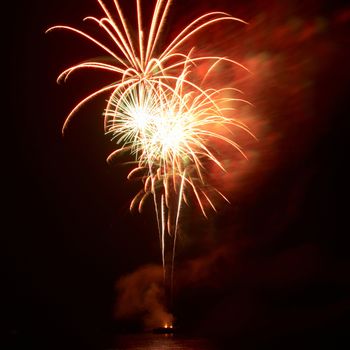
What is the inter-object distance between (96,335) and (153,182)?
16625 mm

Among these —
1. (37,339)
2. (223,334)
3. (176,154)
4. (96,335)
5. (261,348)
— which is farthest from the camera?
(96,335)

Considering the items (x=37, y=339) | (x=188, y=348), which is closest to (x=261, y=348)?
(x=188, y=348)

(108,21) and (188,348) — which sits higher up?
(108,21)

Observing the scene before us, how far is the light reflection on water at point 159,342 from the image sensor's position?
75.5 ft

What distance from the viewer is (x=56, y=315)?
88.5ft

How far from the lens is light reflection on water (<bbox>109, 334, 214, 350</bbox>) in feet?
75.5

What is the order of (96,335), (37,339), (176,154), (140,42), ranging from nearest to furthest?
(140,42), (176,154), (37,339), (96,335)

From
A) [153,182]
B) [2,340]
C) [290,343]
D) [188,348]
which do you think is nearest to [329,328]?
[290,343]

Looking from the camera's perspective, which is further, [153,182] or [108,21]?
[153,182]

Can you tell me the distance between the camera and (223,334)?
25922 mm

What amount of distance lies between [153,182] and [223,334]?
13.3 metres

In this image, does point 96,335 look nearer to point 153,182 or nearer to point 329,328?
point 329,328

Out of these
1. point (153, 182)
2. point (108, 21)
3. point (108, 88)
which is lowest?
point (153, 182)

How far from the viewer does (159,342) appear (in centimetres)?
2586
